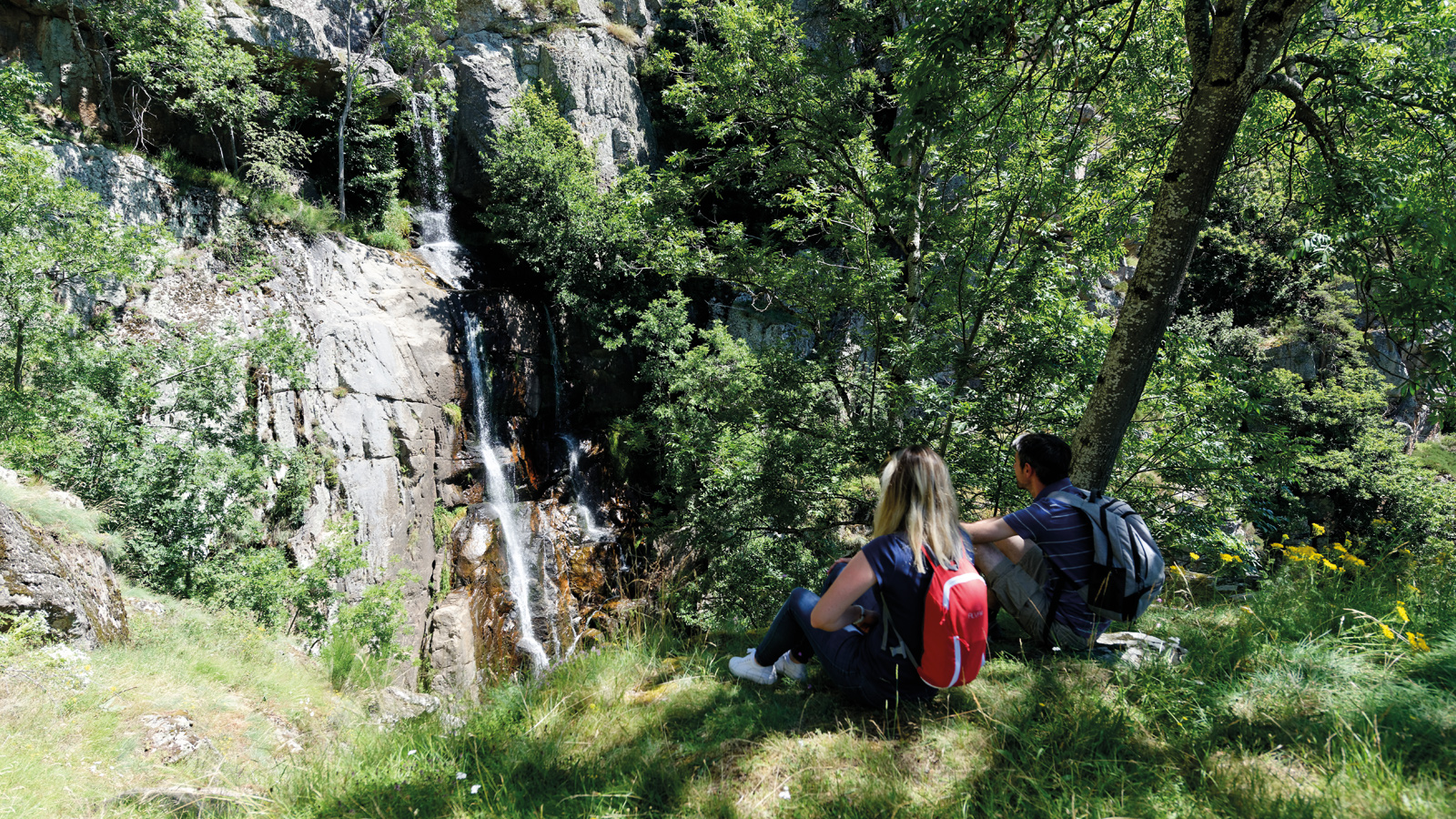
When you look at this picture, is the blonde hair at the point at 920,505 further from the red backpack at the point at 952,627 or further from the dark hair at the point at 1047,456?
the dark hair at the point at 1047,456

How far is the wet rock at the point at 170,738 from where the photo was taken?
3.51 metres

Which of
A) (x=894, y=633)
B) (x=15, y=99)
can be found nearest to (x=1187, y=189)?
(x=894, y=633)

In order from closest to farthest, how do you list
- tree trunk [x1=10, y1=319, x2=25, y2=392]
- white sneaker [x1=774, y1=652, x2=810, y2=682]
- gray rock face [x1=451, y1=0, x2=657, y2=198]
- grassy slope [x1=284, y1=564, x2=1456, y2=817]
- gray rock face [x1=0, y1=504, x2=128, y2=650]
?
grassy slope [x1=284, y1=564, x2=1456, y2=817]
white sneaker [x1=774, y1=652, x2=810, y2=682]
gray rock face [x1=0, y1=504, x2=128, y2=650]
tree trunk [x1=10, y1=319, x2=25, y2=392]
gray rock face [x1=451, y1=0, x2=657, y2=198]

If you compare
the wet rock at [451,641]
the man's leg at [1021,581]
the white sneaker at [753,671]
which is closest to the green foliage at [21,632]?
the white sneaker at [753,671]

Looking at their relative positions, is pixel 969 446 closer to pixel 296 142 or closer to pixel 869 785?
pixel 869 785

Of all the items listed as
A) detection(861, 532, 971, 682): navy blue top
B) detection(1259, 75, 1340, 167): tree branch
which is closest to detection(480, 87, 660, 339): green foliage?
detection(1259, 75, 1340, 167): tree branch

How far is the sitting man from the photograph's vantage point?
3.00 meters

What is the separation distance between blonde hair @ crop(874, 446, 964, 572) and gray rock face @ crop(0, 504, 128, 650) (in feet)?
19.0

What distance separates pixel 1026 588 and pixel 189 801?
12.7 ft

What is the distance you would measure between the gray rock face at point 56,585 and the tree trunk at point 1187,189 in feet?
23.0

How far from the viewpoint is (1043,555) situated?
3119 millimetres

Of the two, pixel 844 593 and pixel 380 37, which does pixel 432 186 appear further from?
pixel 844 593

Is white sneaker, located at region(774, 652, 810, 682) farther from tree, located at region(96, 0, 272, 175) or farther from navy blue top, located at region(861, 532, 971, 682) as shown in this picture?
tree, located at region(96, 0, 272, 175)

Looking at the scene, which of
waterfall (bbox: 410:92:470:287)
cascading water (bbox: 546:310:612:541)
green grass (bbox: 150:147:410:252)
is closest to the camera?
green grass (bbox: 150:147:410:252)
